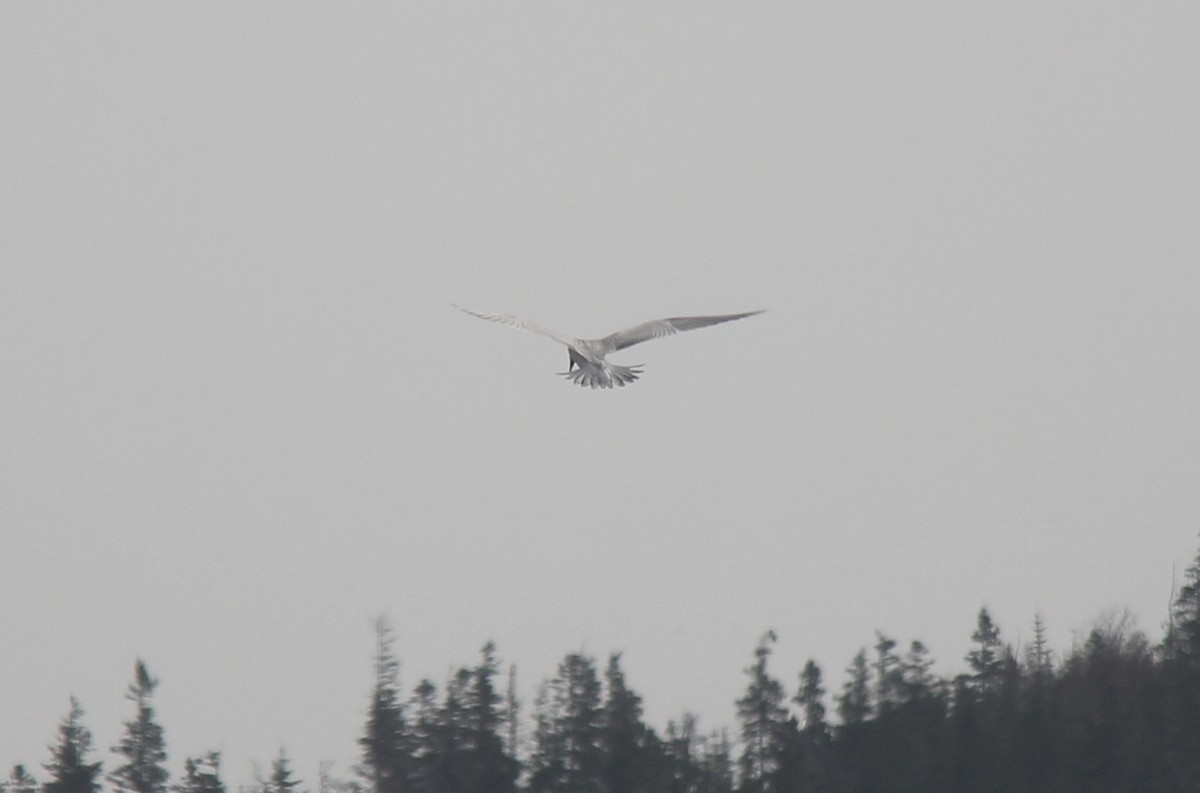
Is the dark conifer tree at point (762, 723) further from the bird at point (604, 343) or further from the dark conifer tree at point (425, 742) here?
the bird at point (604, 343)

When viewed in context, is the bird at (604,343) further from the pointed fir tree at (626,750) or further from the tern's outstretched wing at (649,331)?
the pointed fir tree at (626,750)

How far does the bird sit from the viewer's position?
39156 mm

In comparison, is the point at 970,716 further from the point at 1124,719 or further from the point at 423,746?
the point at 423,746

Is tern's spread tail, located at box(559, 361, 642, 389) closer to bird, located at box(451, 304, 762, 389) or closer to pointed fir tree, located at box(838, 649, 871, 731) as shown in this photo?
bird, located at box(451, 304, 762, 389)

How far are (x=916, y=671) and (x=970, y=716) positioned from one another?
31.7 feet

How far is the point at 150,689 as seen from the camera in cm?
5825

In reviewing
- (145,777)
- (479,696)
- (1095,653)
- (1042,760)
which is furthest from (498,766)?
(1095,653)

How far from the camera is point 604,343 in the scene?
1610 inches

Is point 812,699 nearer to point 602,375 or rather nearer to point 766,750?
point 766,750

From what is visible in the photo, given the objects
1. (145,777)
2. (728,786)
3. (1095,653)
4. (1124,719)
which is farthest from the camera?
(1095,653)

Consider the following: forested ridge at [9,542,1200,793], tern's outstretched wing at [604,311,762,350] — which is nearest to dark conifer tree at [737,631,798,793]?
forested ridge at [9,542,1200,793]

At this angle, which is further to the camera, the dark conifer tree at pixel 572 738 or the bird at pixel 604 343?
the dark conifer tree at pixel 572 738

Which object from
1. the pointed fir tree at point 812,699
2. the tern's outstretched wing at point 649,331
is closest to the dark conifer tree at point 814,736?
the pointed fir tree at point 812,699

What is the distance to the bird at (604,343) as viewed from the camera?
39156mm
